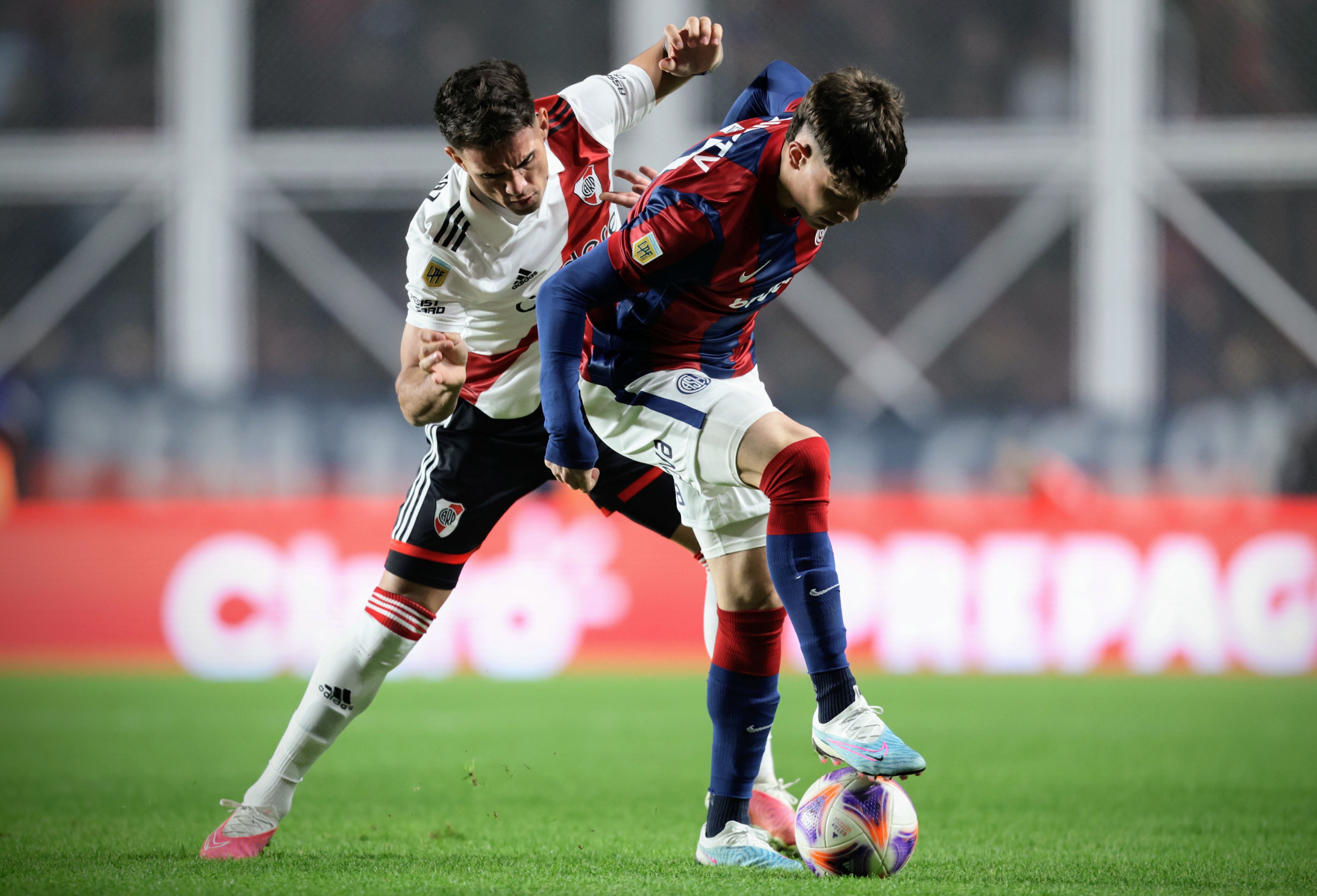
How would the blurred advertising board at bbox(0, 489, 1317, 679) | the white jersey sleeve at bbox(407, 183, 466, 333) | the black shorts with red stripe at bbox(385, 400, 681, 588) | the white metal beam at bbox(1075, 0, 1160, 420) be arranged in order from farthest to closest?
the white metal beam at bbox(1075, 0, 1160, 420) → the blurred advertising board at bbox(0, 489, 1317, 679) → the black shorts with red stripe at bbox(385, 400, 681, 588) → the white jersey sleeve at bbox(407, 183, 466, 333)

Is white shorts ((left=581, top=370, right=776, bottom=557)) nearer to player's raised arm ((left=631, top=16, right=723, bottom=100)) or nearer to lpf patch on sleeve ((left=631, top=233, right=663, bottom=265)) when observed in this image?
lpf patch on sleeve ((left=631, top=233, right=663, bottom=265))

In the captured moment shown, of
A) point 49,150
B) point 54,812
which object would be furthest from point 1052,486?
point 49,150

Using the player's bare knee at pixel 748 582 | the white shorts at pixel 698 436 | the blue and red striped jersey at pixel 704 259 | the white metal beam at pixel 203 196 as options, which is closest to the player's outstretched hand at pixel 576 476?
the white shorts at pixel 698 436

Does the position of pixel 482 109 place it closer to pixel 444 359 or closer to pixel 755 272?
pixel 444 359

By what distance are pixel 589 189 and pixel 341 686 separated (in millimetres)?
1453

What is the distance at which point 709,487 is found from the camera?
324 centimetres

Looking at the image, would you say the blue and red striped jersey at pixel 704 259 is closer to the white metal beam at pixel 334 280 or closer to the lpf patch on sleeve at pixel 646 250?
→ the lpf patch on sleeve at pixel 646 250

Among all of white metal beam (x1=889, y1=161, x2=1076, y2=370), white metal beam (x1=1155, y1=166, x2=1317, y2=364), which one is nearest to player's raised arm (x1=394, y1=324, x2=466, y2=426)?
white metal beam (x1=889, y1=161, x2=1076, y2=370)

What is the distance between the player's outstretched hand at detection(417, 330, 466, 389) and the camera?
3.17 metres

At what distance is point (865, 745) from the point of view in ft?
9.13

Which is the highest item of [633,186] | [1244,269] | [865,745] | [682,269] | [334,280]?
[1244,269]

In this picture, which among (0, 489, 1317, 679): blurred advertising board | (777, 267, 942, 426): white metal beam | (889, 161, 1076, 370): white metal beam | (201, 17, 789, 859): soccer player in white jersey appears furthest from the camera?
(889, 161, 1076, 370): white metal beam

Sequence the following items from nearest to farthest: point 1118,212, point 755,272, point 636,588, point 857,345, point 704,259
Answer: point 704,259, point 755,272, point 636,588, point 1118,212, point 857,345

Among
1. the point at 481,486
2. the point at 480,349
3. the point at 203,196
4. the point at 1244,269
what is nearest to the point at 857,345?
the point at 1244,269
